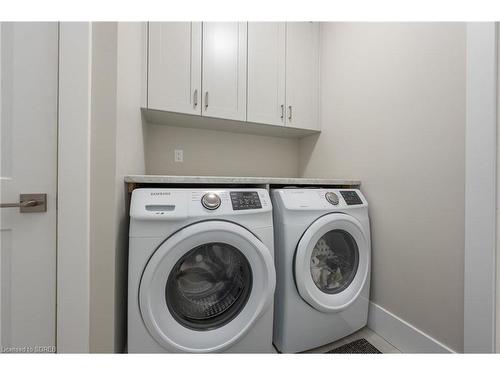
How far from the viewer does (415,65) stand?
1026 mm

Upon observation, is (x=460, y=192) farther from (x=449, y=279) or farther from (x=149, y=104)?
(x=149, y=104)

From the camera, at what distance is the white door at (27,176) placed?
718 mm

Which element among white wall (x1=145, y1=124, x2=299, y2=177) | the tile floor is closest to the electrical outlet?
white wall (x1=145, y1=124, x2=299, y2=177)

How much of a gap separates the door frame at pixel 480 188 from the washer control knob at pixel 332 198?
486mm

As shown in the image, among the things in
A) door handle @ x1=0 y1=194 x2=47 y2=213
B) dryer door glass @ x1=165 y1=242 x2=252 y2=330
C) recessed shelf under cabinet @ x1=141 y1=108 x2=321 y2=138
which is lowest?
dryer door glass @ x1=165 y1=242 x2=252 y2=330

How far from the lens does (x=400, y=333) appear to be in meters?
1.07

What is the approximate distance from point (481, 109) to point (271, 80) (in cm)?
112

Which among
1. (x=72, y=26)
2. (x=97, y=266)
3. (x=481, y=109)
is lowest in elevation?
(x=97, y=266)

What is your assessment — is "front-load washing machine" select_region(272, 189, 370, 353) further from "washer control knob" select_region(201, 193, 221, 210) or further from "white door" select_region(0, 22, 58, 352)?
"white door" select_region(0, 22, 58, 352)

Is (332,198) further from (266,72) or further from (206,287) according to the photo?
(266,72)

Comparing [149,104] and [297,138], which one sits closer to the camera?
[149,104]

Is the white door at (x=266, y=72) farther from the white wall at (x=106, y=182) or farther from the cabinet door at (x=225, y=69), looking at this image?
the white wall at (x=106, y=182)

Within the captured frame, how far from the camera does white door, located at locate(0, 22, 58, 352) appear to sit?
A: 0.72 metres

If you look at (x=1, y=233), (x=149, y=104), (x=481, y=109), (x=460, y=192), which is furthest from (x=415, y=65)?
(x=1, y=233)
